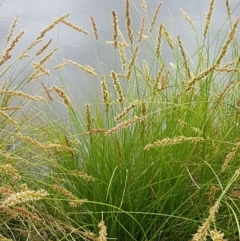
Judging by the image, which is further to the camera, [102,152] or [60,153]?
[60,153]

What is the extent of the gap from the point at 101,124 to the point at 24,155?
14.5 inches

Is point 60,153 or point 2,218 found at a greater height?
point 60,153

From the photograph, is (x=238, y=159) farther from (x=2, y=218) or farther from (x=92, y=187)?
(x=2, y=218)

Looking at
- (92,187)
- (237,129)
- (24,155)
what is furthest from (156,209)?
(24,155)

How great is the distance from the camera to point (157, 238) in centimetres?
166

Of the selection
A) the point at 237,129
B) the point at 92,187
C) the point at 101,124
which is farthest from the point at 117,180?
the point at 237,129

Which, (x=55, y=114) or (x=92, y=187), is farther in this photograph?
(x=55, y=114)

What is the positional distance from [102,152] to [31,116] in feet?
2.75

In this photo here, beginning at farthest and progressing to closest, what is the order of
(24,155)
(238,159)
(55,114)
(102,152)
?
(55,114) → (24,155) → (102,152) → (238,159)

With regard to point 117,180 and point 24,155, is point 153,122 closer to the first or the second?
point 117,180

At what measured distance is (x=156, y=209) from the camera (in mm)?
1659

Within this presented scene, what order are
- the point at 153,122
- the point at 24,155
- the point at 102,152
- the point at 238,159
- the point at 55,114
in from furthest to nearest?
the point at 55,114
the point at 24,155
the point at 153,122
the point at 102,152
the point at 238,159

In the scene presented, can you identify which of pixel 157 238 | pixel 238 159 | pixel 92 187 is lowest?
pixel 157 238

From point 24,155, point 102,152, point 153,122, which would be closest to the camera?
point 102,152
